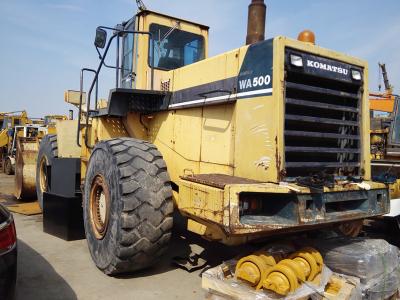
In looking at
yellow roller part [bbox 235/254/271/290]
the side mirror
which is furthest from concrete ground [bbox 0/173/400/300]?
the side mirror

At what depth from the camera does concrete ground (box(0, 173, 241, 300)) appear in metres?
3.75

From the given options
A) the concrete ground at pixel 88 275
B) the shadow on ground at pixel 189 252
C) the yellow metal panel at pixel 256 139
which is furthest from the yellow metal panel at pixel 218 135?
the concrete ground at pixel 88 275

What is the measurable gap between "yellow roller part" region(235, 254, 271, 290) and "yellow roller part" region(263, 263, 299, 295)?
9 cm

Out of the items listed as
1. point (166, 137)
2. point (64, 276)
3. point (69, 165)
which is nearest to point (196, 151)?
point (166, 137)

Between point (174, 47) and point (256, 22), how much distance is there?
1734 millimetres

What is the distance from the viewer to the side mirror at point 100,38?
481cm

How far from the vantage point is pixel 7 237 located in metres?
2.72

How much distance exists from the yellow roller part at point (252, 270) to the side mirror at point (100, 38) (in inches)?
126

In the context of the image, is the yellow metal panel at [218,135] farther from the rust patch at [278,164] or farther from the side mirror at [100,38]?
the side mirror at [100,38]

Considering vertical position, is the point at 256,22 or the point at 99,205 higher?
the point at 256,22

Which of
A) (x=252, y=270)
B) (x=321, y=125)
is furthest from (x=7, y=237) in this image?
(x=321, y=125)

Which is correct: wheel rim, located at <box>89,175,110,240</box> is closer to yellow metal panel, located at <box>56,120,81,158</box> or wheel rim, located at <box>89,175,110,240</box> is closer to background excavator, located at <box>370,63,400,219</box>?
yellow metal panel, located at <box>56,120,81,158</box>

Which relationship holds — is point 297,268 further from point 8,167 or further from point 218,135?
point 8,167

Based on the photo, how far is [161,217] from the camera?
3891 mm
